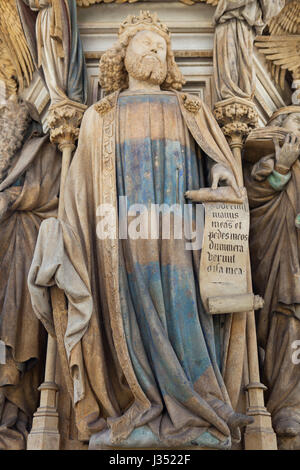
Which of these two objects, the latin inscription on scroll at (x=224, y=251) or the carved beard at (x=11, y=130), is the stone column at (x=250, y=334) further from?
the carved beard at (x=11, y=130)

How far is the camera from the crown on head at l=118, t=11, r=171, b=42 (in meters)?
5.57

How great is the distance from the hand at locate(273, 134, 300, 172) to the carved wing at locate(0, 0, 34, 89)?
267 cm

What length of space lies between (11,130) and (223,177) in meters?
2.15

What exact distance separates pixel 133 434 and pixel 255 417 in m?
0.89

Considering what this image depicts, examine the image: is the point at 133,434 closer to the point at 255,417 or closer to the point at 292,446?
the point at 255,417

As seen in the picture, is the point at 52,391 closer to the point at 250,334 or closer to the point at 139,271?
the point at 139,271

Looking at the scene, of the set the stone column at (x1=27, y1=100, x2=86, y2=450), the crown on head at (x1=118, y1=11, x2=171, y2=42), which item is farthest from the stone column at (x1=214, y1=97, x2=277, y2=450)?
the stone column at (x1=27, y1=100, x2=86, y2=450)

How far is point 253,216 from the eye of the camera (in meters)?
5.70

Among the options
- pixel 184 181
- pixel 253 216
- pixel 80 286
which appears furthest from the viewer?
pixel 253 216

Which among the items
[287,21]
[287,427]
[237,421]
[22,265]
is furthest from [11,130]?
[287,427]

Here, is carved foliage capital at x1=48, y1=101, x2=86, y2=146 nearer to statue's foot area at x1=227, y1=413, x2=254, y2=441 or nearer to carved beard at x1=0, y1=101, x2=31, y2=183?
carved beard at x1=0, y1=101, x2=31, y2=183

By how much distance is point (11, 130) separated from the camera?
6109mm

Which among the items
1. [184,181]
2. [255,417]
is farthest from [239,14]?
[255,417]
